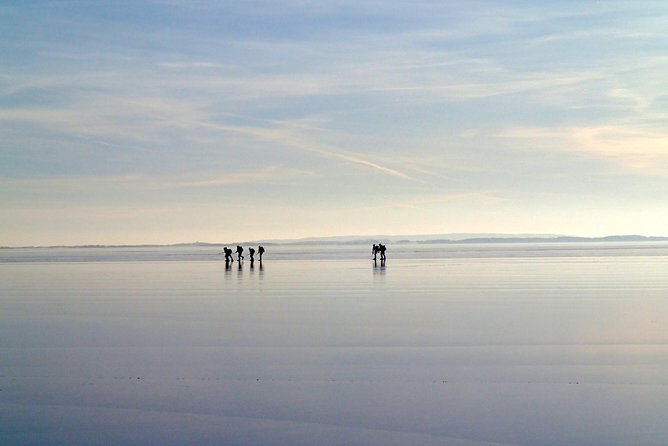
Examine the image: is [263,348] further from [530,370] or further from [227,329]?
[530,370]

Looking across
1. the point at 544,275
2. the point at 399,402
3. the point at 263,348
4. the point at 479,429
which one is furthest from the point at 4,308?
the point at 544,275

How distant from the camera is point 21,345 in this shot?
14.5 meters

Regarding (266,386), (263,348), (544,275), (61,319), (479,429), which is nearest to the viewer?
(479,429)

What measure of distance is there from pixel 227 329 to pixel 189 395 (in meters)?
6.19

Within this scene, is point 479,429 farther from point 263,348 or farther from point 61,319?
point 61,319

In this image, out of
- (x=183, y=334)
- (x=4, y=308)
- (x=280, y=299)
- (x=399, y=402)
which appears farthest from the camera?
(x=280, y=299)

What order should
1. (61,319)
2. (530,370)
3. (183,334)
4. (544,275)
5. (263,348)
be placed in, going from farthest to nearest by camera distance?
(544,275) → (61,319) → (183,334) → (263,348) → (530,370)

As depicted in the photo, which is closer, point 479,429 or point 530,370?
point 479,429

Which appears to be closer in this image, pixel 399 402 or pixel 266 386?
pixel 399 402

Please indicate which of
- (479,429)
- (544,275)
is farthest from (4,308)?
(544,275)

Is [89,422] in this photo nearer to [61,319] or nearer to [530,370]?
[530,370]

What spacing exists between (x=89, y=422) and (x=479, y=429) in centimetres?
423

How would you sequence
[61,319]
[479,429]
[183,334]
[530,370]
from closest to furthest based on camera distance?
A: [479,429]
[530,370]
[183,334]
[61,319]

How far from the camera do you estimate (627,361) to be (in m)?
12.1
